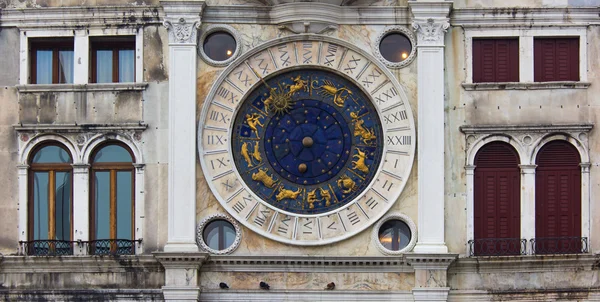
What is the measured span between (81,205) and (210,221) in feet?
9.47

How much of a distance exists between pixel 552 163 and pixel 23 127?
11701 millimetres

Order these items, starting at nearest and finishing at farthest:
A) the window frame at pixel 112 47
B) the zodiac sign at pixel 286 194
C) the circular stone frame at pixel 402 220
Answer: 1. the circular stone frame at pixel 402 220
2. the zodiac sign at pixel 286 194
3. the window frame at pixel 112 47

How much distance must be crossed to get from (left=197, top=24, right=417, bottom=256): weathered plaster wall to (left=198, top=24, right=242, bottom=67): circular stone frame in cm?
10

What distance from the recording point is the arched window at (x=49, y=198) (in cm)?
3547

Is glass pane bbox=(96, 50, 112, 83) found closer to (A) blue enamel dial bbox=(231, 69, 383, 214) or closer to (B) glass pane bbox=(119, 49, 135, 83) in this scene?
(B) glass pane bbox=(119, 49, 135, 83)

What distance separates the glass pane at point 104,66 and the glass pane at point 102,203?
2133 mm

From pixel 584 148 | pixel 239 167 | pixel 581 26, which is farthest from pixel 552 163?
pixel 239 167

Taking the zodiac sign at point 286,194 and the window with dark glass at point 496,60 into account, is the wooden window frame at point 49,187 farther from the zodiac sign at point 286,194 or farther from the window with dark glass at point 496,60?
the window with dark glass at point 496,60

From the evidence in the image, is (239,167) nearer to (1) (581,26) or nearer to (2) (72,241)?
(2) (72,241)

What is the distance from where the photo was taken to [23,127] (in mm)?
35438

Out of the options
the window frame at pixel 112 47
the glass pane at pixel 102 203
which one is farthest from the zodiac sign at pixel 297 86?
the glass pane at pixel 102 203

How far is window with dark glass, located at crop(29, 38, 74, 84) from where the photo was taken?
118 ft

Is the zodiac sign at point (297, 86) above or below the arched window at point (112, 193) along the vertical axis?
above

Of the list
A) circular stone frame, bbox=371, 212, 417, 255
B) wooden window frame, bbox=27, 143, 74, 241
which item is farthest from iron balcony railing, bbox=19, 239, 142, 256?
circular stone frame, bbox=371, 212, 417, 255
